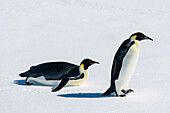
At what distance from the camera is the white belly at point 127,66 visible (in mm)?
4875

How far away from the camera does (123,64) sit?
489 centimetres

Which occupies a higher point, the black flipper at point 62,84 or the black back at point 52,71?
the black back at point 52,71

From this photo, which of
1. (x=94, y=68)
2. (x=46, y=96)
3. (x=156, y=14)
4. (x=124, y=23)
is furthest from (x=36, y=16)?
(x=46, y=96)

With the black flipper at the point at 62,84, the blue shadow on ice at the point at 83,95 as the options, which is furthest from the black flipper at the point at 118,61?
the black flipper at the point at 62,84

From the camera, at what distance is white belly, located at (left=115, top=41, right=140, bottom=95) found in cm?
488

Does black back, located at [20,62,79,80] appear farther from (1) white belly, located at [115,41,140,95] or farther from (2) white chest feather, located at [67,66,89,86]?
(1) white belly, located at [115,41,140,95]

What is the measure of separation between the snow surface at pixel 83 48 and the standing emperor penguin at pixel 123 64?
16 centimetres

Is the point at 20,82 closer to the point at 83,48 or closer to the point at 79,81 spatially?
the point at 79,81

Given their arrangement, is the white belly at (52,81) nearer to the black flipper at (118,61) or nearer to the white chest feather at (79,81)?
the white chest feather at (79,81)

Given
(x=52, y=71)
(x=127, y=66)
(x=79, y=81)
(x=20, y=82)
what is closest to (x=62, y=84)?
(x=79, y=81)

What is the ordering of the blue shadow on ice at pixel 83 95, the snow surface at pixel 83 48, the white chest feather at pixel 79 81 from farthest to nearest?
the white chest feather at pixel 79 81 → the blue shadow on ice at pixel 83 95 → the snow surface at pixel 83 48

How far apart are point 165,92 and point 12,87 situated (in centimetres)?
200

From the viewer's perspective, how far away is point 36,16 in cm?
1250

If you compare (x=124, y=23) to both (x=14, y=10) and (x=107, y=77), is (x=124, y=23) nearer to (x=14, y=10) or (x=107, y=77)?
(x=14, y=10)
